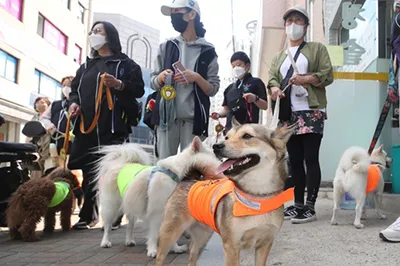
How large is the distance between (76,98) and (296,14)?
282cm

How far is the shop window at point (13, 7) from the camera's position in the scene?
18.3 m

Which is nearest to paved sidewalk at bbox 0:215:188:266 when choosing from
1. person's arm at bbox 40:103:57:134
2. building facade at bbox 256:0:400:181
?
person's arm at bbox 40:103:57:134

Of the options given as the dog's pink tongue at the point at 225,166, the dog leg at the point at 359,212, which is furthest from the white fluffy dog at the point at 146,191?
the dog leg at the point at 359,212

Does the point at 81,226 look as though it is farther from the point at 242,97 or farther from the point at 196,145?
the point at 242,97

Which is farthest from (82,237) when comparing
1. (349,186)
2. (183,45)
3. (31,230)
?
(349,186)

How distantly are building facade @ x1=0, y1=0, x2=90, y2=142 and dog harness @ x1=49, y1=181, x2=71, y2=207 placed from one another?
15225 millimetres

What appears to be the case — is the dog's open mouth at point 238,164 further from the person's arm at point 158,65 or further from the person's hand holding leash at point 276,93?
the person's arm at point 158,65

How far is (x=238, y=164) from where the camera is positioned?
241 cm

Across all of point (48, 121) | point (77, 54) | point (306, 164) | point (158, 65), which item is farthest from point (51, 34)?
point (306, 164)

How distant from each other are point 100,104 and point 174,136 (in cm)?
121

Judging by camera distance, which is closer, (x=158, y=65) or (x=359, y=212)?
(x=359, y=212)

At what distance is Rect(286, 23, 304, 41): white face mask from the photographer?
416cm

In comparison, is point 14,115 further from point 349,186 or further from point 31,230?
point 349,186

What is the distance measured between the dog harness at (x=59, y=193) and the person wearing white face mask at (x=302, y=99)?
2.66 meters
